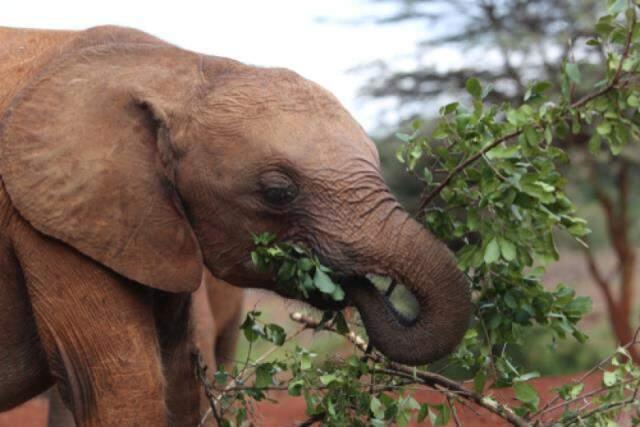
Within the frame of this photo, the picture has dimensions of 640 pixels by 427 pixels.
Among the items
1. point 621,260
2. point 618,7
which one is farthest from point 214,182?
point 621,260

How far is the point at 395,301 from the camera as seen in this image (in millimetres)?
3561

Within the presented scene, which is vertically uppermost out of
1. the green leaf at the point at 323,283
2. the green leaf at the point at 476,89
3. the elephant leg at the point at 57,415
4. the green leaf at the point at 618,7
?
the green leaf at the point at 618,7

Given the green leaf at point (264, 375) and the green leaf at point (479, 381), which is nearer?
the green leaf at point (479, 381)

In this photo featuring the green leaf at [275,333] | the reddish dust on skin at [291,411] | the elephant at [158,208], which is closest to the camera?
the elephant at [158,208]

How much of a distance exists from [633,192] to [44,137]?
10008 mm

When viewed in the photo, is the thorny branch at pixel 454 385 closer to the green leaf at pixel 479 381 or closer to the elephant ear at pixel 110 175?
the green leaf at pixel 479 381

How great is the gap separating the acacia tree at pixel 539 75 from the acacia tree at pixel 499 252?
7622 millimetres

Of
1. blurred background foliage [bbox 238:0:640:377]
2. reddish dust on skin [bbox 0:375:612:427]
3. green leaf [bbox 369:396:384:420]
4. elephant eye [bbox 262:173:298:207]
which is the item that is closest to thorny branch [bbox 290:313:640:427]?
green leaf [bbox 369:396:384:420]

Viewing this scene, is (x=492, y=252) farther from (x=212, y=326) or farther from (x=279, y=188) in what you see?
(x=212, y=326)

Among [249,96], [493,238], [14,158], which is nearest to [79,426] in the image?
[14,158]

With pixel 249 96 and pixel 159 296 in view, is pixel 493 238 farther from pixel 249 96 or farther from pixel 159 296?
pixel 159 296

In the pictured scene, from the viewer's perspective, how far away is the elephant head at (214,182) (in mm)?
3512

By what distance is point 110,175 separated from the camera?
12.2 feet

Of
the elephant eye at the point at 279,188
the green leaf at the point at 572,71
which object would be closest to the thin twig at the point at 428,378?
the elephant eye at the point at 279,188
